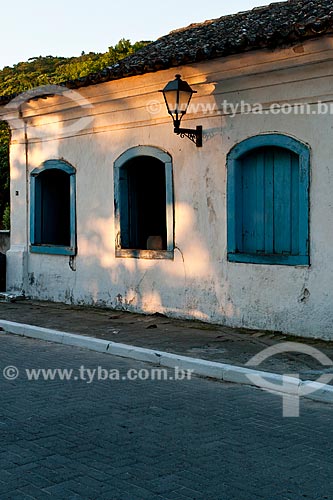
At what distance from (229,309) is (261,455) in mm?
5117

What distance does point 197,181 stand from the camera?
33.6 ft

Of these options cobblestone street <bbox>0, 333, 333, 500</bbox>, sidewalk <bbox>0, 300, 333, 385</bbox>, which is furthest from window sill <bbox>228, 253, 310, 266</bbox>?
cobblestone street <bbox>0, 333, 333, 500</bbox>

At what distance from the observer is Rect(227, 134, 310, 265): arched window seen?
8984 mm

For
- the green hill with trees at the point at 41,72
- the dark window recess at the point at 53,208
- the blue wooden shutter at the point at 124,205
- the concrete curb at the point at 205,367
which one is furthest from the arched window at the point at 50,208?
the concrete curb at the point at 205,367

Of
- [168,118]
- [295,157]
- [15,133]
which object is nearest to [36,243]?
[15,133]

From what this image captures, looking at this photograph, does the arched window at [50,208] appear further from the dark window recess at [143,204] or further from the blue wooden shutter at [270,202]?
the blue wooden shutter at [270,202]

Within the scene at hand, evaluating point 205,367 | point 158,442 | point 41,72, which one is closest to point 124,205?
point 205,367

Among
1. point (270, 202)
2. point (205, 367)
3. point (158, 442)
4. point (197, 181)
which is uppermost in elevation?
point (197, 181)

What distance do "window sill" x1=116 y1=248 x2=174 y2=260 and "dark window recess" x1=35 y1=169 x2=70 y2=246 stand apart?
233cm

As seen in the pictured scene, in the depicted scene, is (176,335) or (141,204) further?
(141,204)

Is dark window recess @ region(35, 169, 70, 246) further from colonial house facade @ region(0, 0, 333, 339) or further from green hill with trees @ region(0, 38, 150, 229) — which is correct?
green hill with trees @ region(0, 38, 150, 229)

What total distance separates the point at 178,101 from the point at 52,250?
434 cm

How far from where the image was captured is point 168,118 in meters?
10.6

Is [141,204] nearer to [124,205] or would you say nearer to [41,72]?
[124,205]
